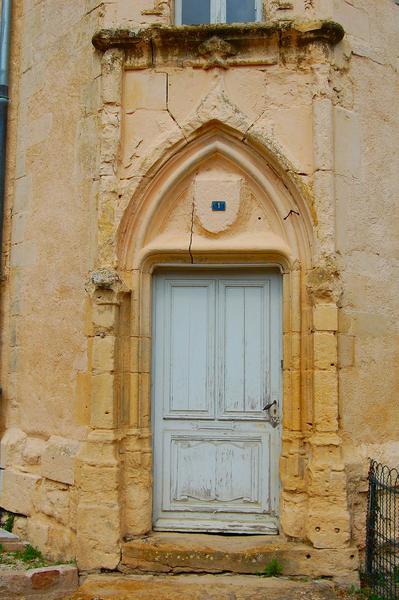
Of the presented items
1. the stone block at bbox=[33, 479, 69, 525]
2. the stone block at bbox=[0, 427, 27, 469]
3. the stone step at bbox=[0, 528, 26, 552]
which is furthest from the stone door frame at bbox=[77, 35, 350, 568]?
the stone block at bbox=[0, 427, 27, 469]

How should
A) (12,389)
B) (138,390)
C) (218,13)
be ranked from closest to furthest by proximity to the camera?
(138,390), (218,13), (12,389)

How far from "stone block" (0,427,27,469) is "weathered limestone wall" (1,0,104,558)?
0.01 metres

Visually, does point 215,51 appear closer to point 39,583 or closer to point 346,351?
point 346,351

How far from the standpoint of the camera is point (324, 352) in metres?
5.01

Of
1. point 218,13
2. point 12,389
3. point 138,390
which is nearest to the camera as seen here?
point 138,390

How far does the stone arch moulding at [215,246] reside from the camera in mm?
5109

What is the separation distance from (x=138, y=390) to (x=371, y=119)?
3.10 metres

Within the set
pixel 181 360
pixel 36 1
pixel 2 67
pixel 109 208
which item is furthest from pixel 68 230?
pixel 36 1

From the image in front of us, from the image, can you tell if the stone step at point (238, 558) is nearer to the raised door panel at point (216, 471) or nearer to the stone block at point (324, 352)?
the raised door panel at point (216, 471)

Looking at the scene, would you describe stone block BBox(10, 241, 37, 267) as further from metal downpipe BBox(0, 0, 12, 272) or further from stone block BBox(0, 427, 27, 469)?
stone block BBox(0, 427, 27, 469)

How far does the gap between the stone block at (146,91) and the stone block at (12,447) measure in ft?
10.3

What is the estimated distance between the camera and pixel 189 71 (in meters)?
5.40

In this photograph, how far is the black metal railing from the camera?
475 cm

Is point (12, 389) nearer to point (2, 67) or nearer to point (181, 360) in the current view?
point (181, 360)
